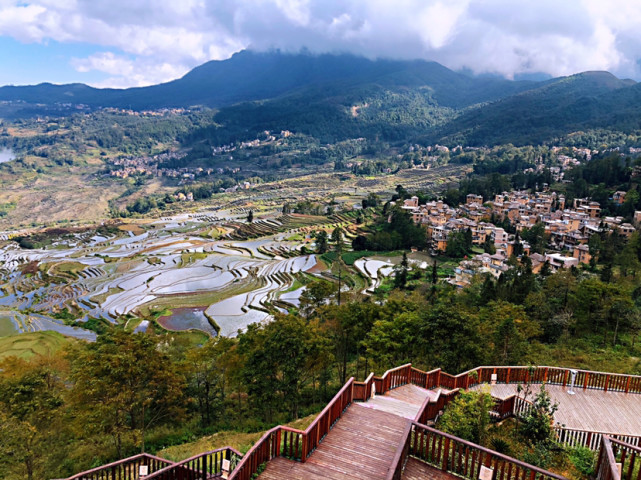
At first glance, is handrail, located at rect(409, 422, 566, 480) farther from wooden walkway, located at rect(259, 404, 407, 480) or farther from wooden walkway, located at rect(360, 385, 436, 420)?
wooden walkway, located at rect(360, 385, 436, 420)

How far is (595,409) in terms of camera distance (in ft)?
28.3

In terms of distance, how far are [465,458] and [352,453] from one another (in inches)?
57.4

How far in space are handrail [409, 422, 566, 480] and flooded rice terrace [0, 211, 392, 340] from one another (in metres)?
17.4

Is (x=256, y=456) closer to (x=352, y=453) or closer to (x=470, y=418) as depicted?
(x=352, y=453)

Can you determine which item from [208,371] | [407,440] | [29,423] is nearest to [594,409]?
[407,440]

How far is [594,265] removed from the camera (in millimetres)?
27484

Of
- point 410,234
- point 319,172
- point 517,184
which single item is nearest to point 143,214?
point 319,172

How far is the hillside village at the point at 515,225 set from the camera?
31953 millimetres

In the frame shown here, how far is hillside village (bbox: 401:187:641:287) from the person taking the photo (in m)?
32.0

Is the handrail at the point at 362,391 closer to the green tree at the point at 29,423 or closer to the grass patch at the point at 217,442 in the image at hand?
the grass patch at the point at 217,442

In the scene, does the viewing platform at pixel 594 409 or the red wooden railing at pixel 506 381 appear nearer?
the red wooden railing at pixel 506 381

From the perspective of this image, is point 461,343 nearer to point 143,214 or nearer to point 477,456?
point 477,456

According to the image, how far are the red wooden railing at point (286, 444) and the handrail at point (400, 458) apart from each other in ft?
3.73

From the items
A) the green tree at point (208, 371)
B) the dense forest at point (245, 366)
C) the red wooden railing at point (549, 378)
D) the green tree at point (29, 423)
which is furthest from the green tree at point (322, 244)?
the red wooden railing at point (549, 378)
